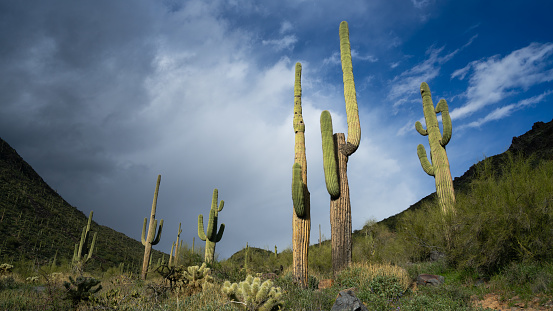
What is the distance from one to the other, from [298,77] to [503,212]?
9030 mm

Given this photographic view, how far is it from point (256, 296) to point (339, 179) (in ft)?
23.0

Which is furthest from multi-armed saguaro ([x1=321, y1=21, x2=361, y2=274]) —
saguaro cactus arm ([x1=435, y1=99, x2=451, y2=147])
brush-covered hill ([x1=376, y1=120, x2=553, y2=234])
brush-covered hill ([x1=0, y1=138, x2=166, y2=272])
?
brush-covered hill ([x1=0, y1=138, x2=166, y2=272])

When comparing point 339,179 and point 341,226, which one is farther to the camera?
point 339,179

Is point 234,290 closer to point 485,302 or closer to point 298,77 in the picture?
point 485,302

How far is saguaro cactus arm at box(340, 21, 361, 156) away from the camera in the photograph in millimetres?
12219

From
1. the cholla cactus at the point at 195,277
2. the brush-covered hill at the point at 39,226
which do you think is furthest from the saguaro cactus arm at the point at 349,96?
the brush-covered hill at the point at 39,226

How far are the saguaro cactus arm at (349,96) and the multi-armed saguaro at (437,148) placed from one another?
4.84m

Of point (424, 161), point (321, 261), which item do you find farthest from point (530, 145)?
point (321, 261)

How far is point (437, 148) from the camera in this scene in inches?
601

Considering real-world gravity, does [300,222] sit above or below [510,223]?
above

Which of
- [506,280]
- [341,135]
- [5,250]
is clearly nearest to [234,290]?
[506,280]

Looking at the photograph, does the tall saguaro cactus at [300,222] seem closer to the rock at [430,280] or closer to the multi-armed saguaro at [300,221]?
the multi-armed saguaro at [300,221]

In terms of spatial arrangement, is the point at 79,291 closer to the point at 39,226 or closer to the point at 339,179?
the point at 339,179

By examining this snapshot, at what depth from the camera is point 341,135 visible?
1244cm
